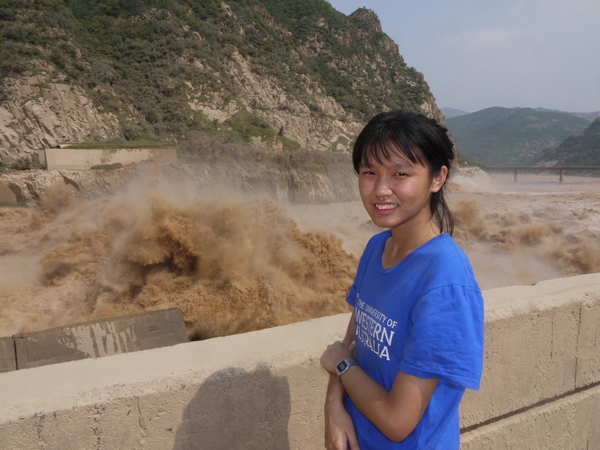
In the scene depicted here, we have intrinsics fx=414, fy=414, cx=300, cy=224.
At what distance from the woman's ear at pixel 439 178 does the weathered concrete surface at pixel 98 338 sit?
11.3 ft

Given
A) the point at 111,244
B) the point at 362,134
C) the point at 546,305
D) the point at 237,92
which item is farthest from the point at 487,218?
the point at 237,92

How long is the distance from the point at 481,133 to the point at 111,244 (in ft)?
426

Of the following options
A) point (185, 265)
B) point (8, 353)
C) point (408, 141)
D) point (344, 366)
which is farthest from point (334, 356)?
point (185, 265)

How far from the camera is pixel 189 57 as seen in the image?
3136cm

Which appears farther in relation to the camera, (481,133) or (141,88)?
(481,133)

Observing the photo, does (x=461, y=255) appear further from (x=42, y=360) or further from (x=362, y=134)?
(x=42, y=360)

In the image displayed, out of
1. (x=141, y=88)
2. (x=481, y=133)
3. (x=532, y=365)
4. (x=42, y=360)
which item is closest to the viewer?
(x=532, y=365)

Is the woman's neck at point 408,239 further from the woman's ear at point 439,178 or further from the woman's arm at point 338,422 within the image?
the woman's arm at point 338,422

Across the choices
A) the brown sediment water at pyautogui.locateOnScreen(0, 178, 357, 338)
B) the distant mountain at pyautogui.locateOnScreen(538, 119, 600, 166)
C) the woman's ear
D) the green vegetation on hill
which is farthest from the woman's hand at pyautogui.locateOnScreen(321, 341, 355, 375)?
the distant mountain at pyautogui.locateOnScreen(538, 119, 600, 166)

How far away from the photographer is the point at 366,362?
1213 millimetres

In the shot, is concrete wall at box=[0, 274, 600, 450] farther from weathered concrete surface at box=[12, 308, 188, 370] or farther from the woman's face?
weathered concrete surface at box=[12, 308, 188, 370]

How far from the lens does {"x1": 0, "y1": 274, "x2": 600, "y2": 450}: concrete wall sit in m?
1.34

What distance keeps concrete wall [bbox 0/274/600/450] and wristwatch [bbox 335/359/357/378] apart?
0.41m

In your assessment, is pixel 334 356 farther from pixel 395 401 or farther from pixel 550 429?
pixel 550 429
